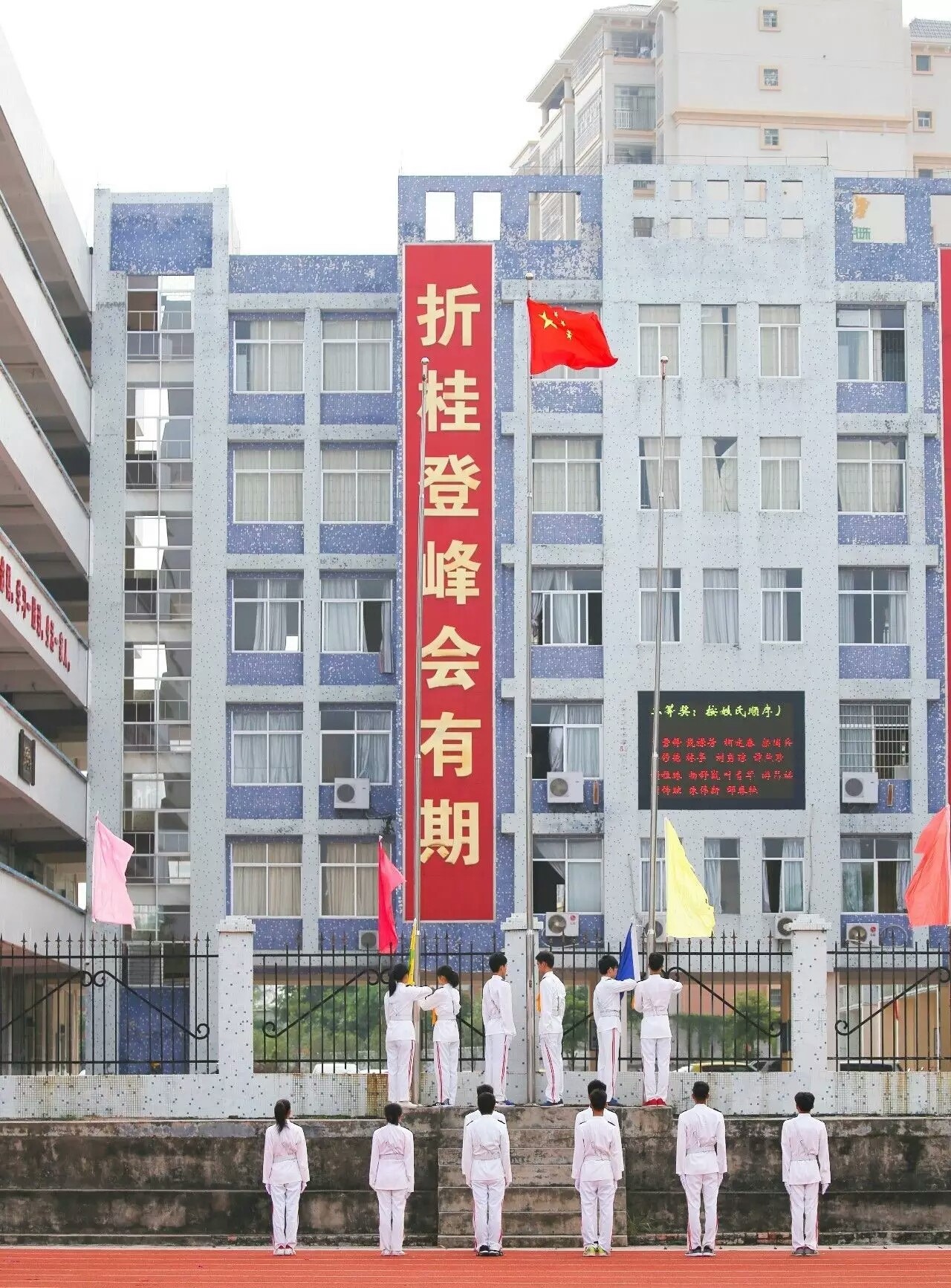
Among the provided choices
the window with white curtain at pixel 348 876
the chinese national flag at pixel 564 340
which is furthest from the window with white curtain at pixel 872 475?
the chinese national flag at pixel 564 340

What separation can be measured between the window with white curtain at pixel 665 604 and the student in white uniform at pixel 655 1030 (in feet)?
57.8

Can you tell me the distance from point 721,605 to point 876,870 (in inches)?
204

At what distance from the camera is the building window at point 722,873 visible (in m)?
39.1

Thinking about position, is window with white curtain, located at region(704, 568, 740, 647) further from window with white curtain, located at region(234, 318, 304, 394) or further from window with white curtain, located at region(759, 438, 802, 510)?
window with white curtain, located at region(234, 318, 304, 394)

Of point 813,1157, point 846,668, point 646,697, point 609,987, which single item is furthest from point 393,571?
point 813,1157

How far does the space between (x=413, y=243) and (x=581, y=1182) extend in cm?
2303

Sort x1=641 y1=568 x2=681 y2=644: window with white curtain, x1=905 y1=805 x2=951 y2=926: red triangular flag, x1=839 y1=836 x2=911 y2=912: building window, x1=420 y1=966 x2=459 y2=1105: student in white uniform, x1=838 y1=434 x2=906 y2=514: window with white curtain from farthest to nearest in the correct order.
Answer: x1=838 y1=434 x2=906 y2=514: window with white curtain → x1=641 y1=568 x2=681 y2=644: window with white curtain → x1=839 y1=836 x2=911 y2=912: building window → x1=905 y1=805 x2=951 y2=926: red triangular flag → x1=420 y1=966 x2=459 y2=1105: student in white uniform

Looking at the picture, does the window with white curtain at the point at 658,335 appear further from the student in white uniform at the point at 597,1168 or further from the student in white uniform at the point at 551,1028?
the student in white uniform at the point at 597,1168

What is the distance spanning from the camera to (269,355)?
41.2 m

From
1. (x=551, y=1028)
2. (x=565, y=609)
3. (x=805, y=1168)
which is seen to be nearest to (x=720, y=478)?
(x=565, y=609)

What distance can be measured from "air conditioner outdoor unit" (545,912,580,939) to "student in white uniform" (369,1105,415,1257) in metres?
18.0

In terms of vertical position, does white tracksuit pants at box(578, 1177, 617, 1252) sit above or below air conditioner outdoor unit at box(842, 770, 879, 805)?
below

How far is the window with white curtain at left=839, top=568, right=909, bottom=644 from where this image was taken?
40.2 metres

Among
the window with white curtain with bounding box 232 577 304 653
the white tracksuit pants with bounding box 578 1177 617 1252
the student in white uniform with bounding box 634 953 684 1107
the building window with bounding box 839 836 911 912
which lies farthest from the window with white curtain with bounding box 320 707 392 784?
the white tracksuit pants with bounding box 578 1177 617 1252
